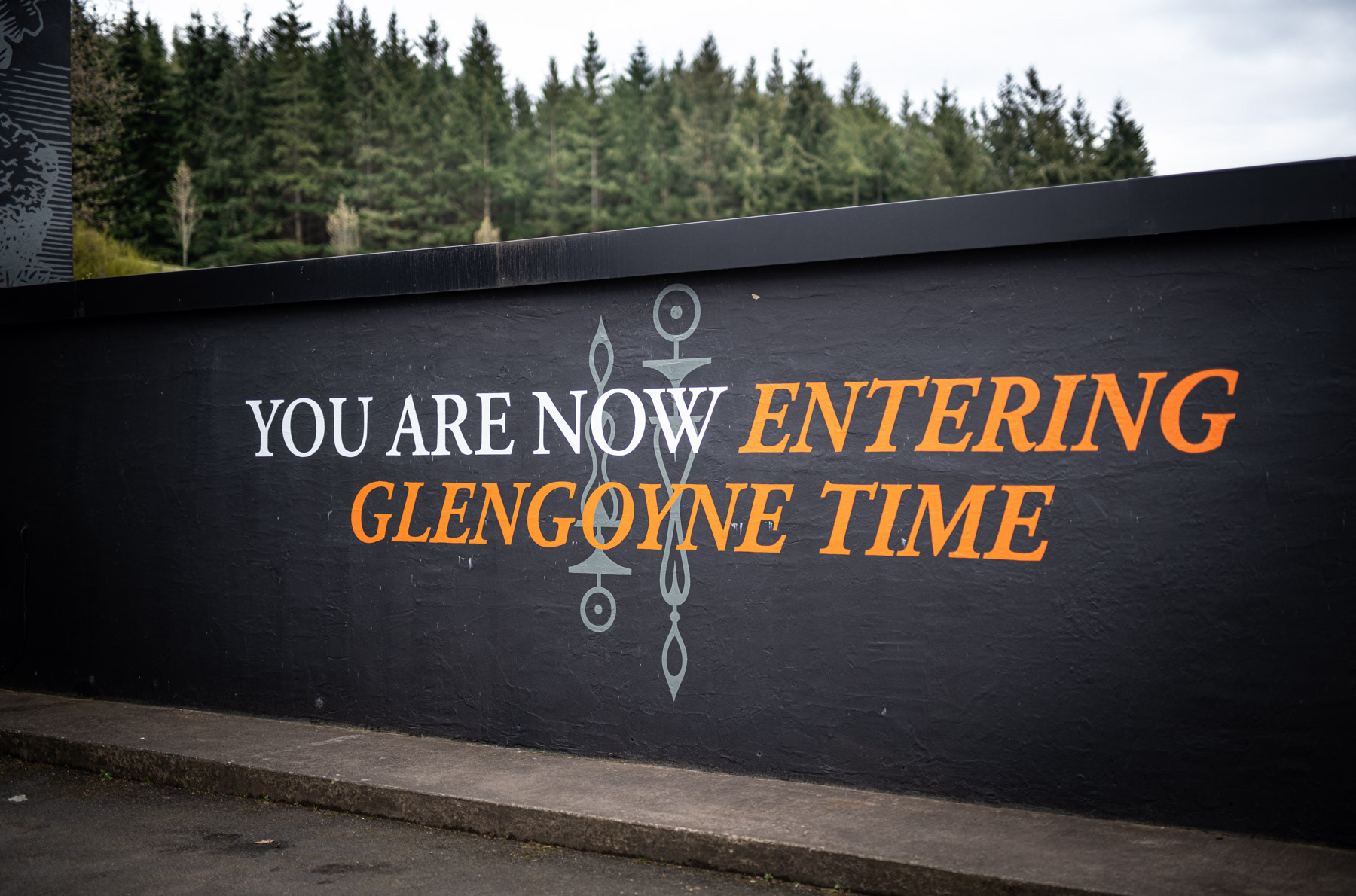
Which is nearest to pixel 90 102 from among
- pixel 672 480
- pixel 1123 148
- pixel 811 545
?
pixel 672 480

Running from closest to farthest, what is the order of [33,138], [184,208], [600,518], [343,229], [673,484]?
[673,484], [600,518], [33,138], [184,208], [343,229]

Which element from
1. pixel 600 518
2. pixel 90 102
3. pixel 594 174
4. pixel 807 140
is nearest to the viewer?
pixel 600 518

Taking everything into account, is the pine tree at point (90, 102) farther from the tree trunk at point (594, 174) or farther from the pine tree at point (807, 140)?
the pine tree at point (807, 140)

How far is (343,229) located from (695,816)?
48.9 m

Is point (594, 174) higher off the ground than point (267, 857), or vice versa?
point (594, 174)

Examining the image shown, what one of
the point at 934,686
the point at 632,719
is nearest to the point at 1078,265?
the point at 934,686

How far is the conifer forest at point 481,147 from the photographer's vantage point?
52.9 metres

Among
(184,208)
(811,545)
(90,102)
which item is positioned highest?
(184,208)

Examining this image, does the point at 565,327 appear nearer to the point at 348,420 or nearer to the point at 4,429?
the point at 348,420

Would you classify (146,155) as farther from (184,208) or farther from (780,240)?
(780,240)

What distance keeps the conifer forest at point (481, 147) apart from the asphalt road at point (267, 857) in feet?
156

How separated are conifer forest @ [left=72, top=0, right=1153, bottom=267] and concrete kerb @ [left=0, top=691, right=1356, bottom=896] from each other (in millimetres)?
46717

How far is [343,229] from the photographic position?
163 feet

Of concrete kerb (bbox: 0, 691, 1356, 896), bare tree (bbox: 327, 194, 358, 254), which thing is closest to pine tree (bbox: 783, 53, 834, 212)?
bare tree (bbox: 327, 194, 358, 254)
